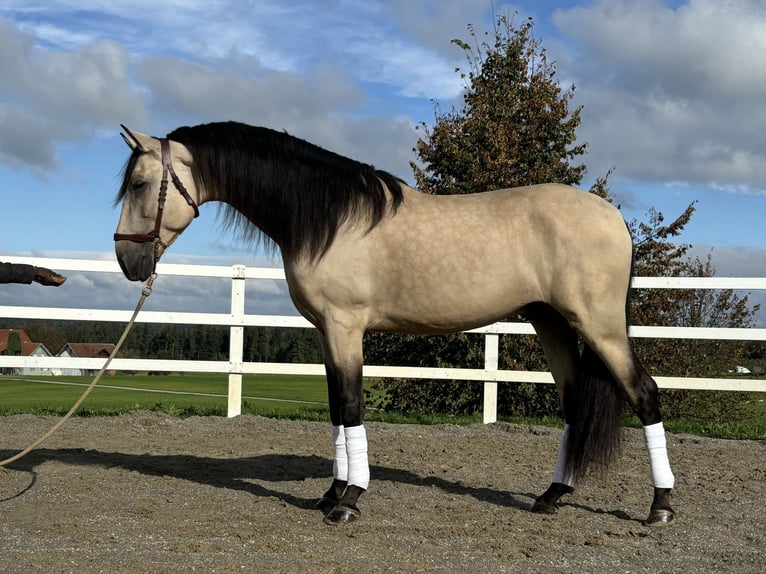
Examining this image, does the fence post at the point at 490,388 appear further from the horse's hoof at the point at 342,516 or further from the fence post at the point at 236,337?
the horse's hoof at the point at 342,516

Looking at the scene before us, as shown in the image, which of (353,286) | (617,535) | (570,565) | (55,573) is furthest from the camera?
(353,286)

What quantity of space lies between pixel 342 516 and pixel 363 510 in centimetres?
37

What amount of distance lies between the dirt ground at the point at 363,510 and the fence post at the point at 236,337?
150cm

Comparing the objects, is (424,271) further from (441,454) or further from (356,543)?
(441,454)

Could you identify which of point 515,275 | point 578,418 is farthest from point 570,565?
point 515,275

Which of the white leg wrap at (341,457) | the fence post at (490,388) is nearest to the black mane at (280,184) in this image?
the white leg wrap at (341,457)

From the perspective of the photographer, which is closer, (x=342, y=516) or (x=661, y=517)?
(x=342, y=516)

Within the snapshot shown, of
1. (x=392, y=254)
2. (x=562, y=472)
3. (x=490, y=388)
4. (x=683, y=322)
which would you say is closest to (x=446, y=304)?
(x=392, y=254)

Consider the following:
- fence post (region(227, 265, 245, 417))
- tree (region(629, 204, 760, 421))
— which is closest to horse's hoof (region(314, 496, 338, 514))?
fence post (region(227, 265, 245, 417))

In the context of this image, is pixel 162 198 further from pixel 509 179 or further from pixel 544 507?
pixel 509 179

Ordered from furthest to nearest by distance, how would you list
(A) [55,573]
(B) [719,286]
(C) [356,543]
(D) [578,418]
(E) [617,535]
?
(B) [719,286] < (D) [578,418] < (E) [617,535] < (C) [356,543] < (A) [55,573]

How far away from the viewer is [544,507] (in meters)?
4.34

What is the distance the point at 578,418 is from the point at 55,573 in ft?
9.63

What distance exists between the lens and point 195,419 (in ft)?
27.2
